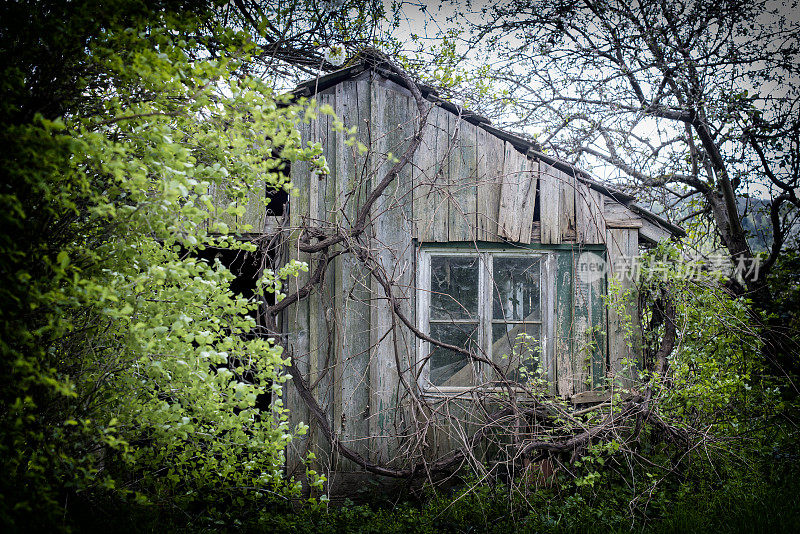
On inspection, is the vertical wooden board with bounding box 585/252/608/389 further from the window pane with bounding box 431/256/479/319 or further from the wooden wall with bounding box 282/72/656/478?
the window pane with bounding box 431/256/479/319

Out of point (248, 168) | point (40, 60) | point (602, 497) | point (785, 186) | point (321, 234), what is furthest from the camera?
point (785, 186)

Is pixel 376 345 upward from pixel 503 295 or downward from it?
downward

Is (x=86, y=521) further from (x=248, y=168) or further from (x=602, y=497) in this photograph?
(x=602, y=497)

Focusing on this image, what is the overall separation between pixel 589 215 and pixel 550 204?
0.38 m

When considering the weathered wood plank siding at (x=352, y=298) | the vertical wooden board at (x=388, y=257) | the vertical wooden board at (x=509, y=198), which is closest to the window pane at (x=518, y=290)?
the vertical wooden board at (x=509, y=198)

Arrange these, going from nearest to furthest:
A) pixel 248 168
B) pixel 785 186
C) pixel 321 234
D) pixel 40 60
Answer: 1. pixel 40 60
2. pixel 248 168
3. pixel 321 234
4. pixel 785 186

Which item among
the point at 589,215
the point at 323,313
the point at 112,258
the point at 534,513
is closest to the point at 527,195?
the point at 589,215

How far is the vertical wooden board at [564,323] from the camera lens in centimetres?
461

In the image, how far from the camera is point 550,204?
4.78 m

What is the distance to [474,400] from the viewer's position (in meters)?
4.37

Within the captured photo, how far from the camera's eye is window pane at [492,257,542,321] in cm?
474

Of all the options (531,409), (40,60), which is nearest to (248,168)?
(40,60)

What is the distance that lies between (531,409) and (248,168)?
3053mm

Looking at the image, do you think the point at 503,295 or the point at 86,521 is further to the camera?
the point at 503,295
